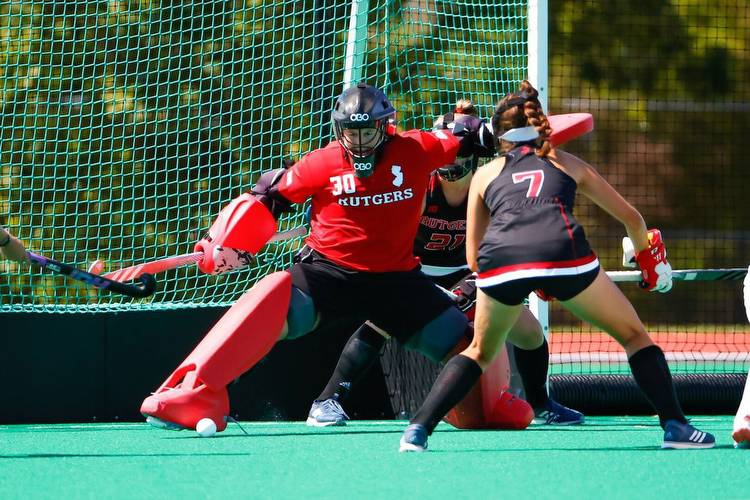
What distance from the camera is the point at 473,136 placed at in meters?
6.15

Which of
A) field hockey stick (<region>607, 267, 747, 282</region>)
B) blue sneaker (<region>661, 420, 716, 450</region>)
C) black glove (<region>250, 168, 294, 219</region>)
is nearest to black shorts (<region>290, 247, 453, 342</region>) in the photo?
black glove (<region>250, 168, 294, 219</region>)

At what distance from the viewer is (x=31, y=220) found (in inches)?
280

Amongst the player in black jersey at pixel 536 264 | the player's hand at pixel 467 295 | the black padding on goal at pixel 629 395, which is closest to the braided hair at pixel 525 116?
the player in black jersey at pixel 536 264

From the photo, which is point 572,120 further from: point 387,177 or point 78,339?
point 78,339

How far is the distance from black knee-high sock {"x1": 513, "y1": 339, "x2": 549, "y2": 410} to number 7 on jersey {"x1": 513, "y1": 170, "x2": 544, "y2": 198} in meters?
1.53

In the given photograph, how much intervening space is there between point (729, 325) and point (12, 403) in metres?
11.9

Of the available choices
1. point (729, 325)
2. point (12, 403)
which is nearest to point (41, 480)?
point (12, 403)

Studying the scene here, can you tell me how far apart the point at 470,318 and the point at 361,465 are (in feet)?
6.50

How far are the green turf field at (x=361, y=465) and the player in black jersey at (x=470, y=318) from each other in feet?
0.88

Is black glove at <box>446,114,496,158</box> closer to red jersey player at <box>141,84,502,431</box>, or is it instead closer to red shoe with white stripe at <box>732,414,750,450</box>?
red jersey player at <box>141,84,502,431</box>

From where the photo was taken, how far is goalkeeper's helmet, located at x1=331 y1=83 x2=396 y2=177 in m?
5.70

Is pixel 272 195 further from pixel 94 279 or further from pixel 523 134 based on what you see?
pixel 523 134

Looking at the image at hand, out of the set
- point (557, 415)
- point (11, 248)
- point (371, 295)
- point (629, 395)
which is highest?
point (11, 248)

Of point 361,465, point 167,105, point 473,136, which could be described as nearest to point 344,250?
point 473,136
